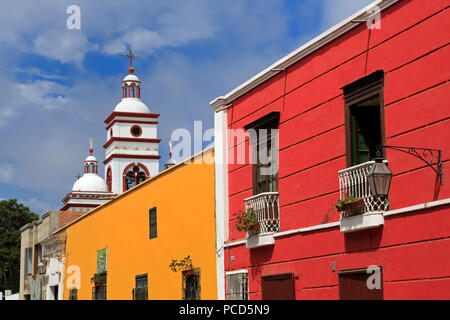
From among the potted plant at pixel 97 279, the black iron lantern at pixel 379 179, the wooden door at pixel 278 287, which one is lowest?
the wooden door at pixel 278 287

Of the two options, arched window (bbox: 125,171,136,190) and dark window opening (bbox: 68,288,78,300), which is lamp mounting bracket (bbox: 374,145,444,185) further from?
arched window (bbox: 125,171,136,190)

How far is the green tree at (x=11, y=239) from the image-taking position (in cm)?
6347

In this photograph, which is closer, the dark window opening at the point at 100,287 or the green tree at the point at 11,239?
the dark window opening at the point at 100,287

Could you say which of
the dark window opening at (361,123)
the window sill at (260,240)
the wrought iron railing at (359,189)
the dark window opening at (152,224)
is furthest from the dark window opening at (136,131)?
the wrought iron railing at (359,189)

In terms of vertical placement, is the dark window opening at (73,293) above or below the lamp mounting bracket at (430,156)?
below

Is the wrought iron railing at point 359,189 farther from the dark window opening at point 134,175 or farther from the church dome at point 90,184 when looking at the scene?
the church dome at point 90,184

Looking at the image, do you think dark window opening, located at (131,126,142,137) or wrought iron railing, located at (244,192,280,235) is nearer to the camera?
wrought iron railing, located at (244,192,280,235)

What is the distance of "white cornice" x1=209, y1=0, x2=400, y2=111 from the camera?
1050cm

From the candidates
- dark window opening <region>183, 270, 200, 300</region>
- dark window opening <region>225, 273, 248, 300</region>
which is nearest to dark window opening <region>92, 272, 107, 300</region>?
dark window opening <region>183, 270, 200, 300</region>

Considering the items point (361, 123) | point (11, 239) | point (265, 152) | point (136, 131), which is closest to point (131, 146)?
point (136, 131)

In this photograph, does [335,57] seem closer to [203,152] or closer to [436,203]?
[436,203]

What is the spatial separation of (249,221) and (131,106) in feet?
157

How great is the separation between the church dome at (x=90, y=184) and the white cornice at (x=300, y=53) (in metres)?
47.1

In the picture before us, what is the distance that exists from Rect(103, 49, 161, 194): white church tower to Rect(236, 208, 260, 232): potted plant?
1803 inches
